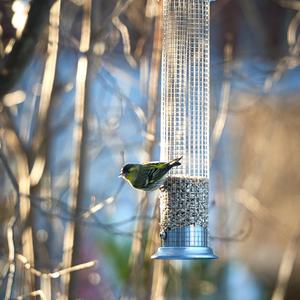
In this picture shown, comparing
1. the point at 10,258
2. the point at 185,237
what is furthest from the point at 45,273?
the point at 185,237

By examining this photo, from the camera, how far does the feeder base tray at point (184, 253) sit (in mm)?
3543

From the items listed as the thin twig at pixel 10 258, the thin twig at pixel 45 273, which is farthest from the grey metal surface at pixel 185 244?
the thin twig at pixel 10 258

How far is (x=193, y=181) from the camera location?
3.85 meters

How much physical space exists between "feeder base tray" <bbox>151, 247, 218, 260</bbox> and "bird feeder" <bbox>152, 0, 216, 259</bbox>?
181mm

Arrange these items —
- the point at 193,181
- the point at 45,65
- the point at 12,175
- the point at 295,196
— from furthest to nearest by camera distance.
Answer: the point at 295,196 → the point at 45,65 → the point at 12,175 → the point at 193,181

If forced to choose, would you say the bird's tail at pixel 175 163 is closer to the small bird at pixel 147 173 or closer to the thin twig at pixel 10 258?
the small bird at pixel 147 173

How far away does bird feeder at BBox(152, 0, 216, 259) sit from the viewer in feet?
12.6

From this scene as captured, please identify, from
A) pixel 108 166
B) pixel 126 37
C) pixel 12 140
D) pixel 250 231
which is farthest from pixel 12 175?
pixel 250 231

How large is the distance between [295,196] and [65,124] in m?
1.46

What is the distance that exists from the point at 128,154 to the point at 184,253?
5.99 ft

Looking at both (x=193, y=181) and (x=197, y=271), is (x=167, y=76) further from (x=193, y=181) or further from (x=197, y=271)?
(x=197, y=271)

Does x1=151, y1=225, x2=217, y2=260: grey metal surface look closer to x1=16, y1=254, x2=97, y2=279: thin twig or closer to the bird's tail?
the bird's tail

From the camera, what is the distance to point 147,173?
3676 millimetres

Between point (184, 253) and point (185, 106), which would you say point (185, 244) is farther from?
point (185, 106)
